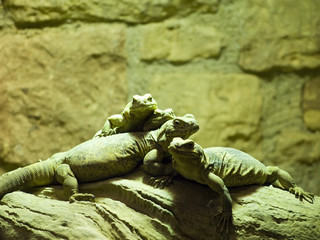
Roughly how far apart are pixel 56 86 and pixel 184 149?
4.07 ft

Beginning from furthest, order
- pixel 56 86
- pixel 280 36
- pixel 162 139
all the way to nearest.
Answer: pixel 280 36 < pixel 56 86 < pixel 162 139

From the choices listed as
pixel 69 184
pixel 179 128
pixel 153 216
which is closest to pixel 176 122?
pixel 179 128

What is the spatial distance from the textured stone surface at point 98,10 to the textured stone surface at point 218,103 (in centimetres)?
39

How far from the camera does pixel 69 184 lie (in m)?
1.82

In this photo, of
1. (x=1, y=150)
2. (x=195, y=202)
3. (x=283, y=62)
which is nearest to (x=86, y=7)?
(x=1, y=150)

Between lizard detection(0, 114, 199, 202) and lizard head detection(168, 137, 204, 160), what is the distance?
0.12 m

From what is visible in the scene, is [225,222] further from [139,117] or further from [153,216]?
[139,117]

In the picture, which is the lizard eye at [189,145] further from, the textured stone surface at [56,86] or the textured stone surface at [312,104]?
the textured stone surface at [312,104]

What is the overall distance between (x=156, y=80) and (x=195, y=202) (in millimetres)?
A: 1140

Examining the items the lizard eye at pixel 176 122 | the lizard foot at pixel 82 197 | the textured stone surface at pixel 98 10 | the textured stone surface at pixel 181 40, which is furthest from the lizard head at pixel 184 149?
the textured stone surface at pixel 98 10

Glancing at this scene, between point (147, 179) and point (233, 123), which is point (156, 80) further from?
point (147, 179)

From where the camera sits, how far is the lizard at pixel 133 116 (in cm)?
191

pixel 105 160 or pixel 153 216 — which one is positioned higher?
pixel 105 160

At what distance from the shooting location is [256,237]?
1.65m
